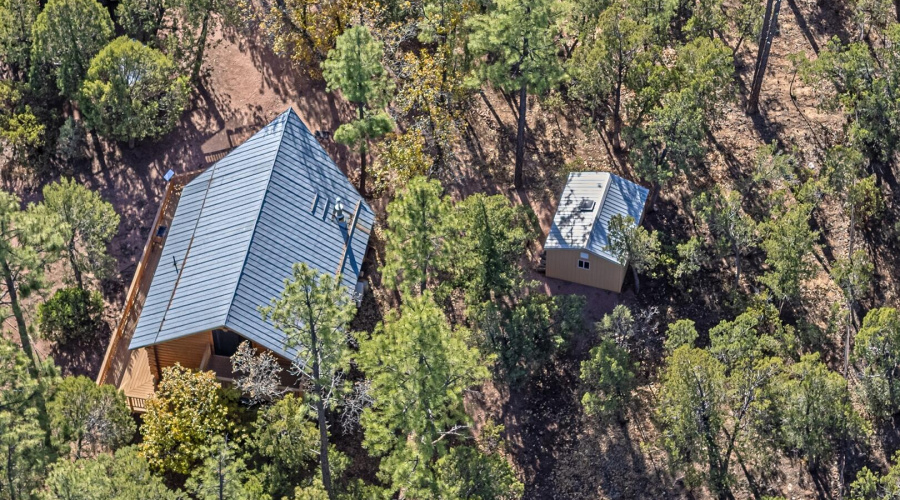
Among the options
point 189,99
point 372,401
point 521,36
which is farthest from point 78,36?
point 372,401

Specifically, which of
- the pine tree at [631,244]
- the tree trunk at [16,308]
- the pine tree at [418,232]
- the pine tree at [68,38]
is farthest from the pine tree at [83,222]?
the pine tree at [631,244]

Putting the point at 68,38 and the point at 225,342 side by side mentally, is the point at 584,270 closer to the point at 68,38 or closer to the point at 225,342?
the point at 225,342

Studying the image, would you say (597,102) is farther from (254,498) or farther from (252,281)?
(254,498)

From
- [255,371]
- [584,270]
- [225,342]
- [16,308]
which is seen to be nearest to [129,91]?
[225,342]

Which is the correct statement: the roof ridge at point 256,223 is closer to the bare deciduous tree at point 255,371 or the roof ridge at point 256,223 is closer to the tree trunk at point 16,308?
the bare deciduous tree at point 255,371

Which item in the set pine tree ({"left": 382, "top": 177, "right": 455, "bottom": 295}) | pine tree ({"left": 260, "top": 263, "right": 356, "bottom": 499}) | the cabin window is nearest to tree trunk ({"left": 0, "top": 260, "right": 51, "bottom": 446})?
the cabin window
